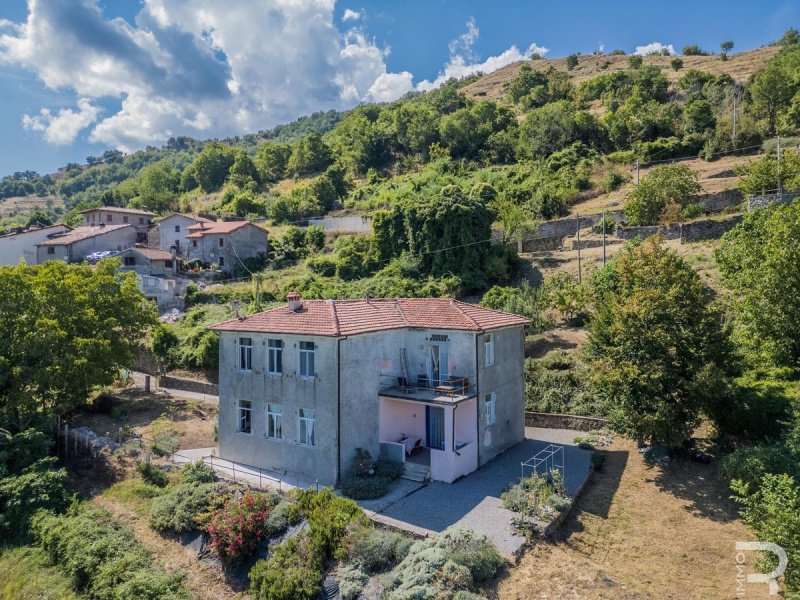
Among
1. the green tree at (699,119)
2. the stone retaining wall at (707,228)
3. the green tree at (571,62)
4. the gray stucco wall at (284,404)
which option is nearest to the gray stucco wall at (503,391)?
the gray stucco wall at (284,404)

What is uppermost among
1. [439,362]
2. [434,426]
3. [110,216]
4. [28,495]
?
[110,216]

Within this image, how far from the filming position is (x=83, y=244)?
178ft

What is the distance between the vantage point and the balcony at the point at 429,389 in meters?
19.7

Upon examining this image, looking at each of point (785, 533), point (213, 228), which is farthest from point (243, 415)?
point (213, 228)

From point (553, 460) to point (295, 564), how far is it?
11.6m

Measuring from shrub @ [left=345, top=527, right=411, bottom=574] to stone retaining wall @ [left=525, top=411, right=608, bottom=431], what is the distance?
14432 mm

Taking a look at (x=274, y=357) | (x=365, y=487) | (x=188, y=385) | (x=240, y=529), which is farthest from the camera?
(x=188, y=385)

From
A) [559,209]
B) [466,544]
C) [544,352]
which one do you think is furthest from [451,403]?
[559,209]

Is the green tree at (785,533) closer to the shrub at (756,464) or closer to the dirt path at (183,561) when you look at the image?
the shrub at (756,464)

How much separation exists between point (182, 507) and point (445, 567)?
10064mm

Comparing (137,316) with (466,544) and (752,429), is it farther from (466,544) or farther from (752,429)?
(752,429)

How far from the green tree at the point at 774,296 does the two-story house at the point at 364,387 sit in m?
9.92

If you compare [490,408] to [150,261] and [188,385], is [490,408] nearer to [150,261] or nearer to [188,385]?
[188,385]

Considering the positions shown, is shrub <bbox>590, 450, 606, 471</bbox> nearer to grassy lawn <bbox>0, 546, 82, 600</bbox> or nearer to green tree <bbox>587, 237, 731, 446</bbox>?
green tree <bbox>587, 237, 731, 446</bbox>
